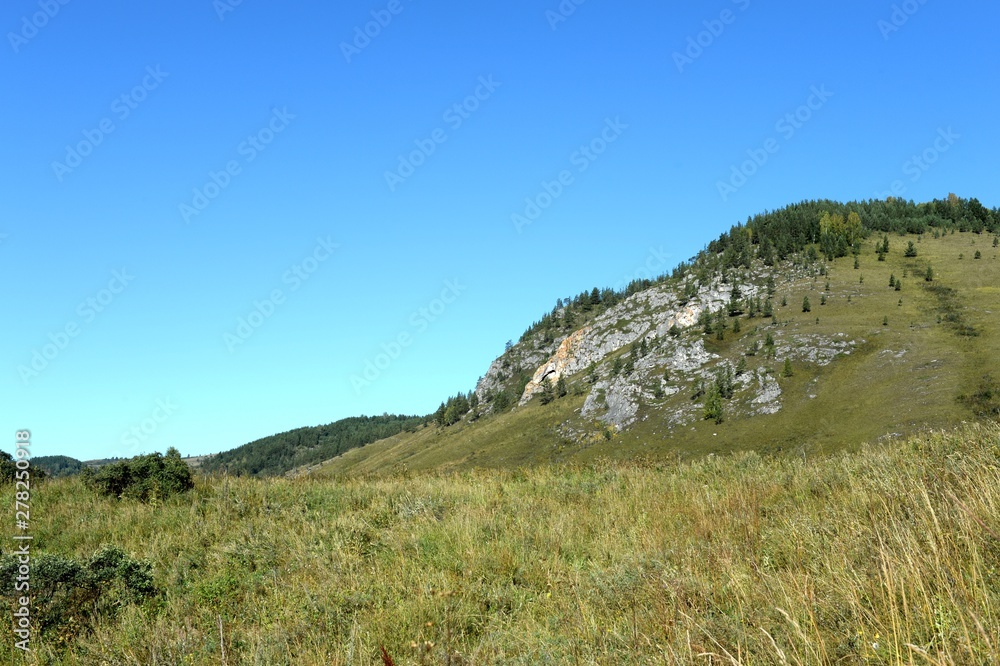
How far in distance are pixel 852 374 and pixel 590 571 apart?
9792 cm

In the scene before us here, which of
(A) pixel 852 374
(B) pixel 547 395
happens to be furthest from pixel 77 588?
(B) pixel 547 395

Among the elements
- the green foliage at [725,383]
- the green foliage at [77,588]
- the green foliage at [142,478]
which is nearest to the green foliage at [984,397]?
the green foliage at [725,383]

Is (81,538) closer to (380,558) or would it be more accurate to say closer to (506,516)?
Result: (380,558)

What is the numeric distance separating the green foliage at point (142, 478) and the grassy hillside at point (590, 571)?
917 mm

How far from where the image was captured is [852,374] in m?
88.5

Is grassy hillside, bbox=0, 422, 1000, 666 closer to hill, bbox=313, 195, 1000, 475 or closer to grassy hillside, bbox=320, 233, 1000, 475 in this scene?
hill, bbox=313, 195, 1000, 475

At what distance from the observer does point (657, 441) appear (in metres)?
97.1

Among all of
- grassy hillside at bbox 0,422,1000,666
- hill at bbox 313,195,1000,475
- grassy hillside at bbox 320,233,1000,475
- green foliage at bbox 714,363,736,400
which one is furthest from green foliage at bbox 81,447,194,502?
green foliage at bbox 714,363,736,400

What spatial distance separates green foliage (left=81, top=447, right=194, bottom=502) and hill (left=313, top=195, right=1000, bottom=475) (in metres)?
34.8

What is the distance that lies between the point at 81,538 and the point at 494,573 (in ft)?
23.0

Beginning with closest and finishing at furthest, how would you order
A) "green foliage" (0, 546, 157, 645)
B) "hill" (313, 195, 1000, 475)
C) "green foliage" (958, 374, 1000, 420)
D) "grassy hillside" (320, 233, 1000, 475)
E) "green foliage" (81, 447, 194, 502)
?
"green foliage" (0, 546, 157, 645), "green foliage" (81, 447, 194, 502), "green foliage" (958, 374, 1000, 420), "grassy hillside" (320, 233, 1000, 475), "hill" (313, 195, 1000, 475)

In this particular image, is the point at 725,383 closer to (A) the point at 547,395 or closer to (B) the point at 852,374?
(B) the point at 852,374

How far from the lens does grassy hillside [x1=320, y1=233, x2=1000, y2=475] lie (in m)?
73.4

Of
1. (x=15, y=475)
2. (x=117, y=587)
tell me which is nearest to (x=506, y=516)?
(x=117, y=587)
